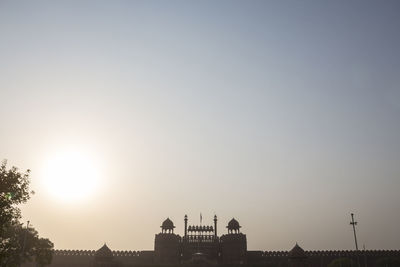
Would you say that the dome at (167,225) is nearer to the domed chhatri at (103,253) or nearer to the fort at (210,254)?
the fort at (210,254)

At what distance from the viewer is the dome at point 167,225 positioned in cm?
5106

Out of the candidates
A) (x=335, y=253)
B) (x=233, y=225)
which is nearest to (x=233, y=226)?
(x=233, y=225)

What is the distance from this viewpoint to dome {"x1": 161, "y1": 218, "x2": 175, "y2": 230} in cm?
5106

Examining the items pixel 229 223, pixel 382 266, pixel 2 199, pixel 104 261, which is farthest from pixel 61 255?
pixel 382 266

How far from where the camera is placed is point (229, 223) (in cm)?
5147

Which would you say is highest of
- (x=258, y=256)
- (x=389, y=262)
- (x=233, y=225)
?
(x=233, y=225)

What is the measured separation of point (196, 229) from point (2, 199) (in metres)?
34.6

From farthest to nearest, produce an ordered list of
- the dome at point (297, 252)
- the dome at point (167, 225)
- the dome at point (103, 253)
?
the dome at point (167, 225) → the dome at point (297, 252) → the dome at point (103, 253)

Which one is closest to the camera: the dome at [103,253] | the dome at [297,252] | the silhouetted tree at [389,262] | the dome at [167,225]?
the dome at [103,253]

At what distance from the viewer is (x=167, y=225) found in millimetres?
51188

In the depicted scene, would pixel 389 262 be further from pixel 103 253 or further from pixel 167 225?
pixel 103 253

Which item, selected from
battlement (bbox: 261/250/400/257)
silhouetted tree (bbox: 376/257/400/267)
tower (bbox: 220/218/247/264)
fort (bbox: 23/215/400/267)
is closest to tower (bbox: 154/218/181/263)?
fort (bbox: 23/215/400/267)

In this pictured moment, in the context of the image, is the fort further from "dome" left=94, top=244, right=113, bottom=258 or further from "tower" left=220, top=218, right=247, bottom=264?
"dome" left=94, top=244, right=113, bottom=258

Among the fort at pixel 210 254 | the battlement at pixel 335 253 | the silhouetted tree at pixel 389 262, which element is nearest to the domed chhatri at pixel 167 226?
the fort at pixel 210 254
